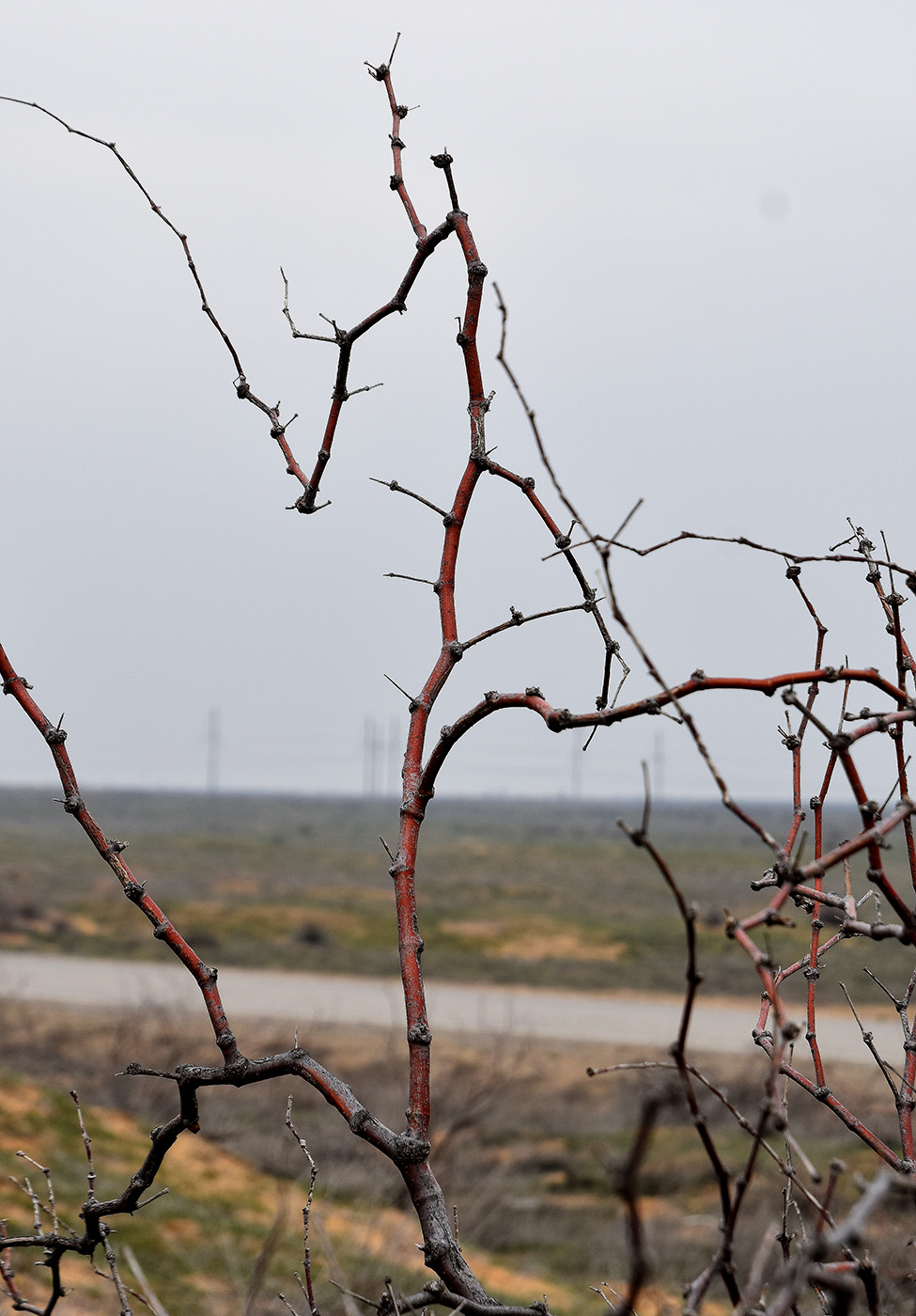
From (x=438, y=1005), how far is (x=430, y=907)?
16.5 meters

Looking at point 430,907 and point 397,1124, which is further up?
point 397,1124

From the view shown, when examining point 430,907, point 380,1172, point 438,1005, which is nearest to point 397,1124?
point 380,1172

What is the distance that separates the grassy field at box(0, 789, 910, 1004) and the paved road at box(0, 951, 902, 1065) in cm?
140

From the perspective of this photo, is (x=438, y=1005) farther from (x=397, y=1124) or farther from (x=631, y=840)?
(x=631, y=840)

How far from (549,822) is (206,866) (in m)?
62.4

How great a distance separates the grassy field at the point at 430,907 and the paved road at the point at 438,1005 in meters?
1.40

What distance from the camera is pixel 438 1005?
23.5m

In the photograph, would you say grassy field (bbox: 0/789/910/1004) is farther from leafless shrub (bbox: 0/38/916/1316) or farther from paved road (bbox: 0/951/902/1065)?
leafless shrub (bbox: 0/38/916/1316)

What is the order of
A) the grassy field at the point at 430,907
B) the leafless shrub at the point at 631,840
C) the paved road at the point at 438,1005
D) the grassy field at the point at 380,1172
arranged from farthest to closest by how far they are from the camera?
the grassy field at the point at 430,907 → the paved road at the point at 438,1005 → the grassy field at the point at 380,1172 → the leafless shrub at the point at 631,840

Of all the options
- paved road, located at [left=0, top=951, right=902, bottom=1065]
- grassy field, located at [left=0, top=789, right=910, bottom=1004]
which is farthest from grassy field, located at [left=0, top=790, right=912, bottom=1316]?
paved road, located at [left=0, top=951, right=902, bottom=1065]

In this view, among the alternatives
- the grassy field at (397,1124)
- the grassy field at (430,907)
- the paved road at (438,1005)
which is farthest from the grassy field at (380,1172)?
the grassy field at (430,907)

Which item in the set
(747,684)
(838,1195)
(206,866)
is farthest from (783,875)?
(206,866)

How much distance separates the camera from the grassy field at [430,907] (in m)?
28.7

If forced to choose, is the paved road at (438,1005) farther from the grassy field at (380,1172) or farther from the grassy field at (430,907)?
the grassy field at (380,1172)
